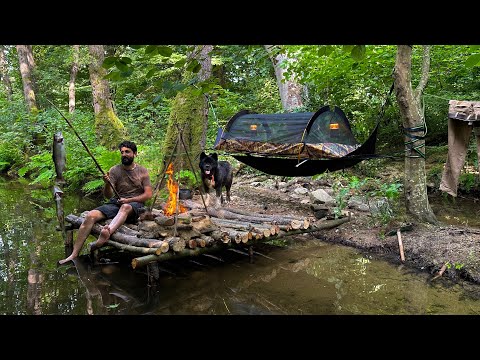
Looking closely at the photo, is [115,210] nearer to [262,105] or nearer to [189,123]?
[189,123]

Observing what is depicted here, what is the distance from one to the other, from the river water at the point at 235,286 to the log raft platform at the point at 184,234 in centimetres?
39

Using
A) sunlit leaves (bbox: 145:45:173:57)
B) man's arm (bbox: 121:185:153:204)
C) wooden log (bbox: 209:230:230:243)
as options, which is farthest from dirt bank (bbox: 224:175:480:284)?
sunlit leaves (bbox: 145:45:173:57)

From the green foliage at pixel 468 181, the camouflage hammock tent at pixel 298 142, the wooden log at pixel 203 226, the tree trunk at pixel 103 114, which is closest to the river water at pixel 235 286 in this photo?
the wooden log at pixel 203 226

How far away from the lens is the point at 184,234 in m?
4.43

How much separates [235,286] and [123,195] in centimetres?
196

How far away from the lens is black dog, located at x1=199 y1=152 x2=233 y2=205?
656cm

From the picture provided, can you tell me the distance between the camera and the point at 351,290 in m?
4.30

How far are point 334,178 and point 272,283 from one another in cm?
544

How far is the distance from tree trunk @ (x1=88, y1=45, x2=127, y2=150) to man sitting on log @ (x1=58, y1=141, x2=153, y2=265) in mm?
6087

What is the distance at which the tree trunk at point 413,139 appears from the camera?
5.58 metres

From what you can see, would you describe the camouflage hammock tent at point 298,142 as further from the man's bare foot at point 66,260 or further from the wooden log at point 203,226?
the man's bare foot at point 66,260

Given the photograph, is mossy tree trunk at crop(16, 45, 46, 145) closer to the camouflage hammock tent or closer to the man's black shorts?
the camouflage hammock tent
